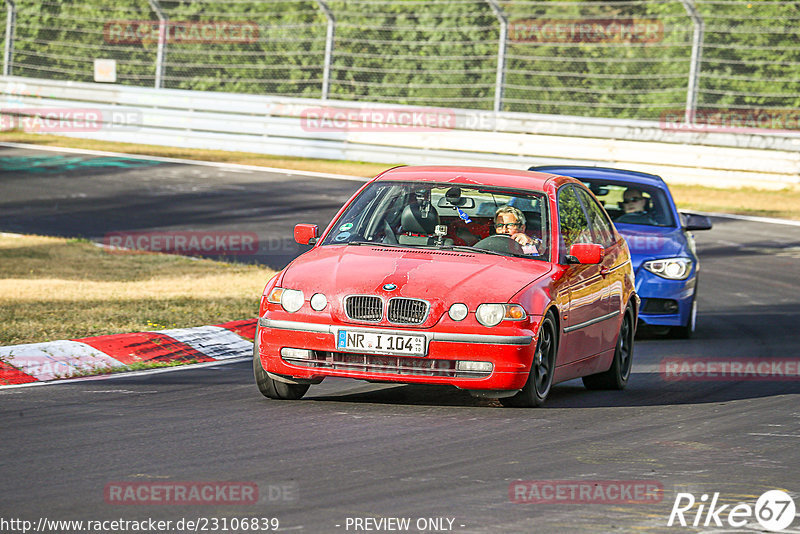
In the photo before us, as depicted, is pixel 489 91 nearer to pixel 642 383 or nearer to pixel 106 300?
pixel 106 300

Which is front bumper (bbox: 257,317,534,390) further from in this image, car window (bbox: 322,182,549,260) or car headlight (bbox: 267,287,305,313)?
car window (bbox: 322,182,549,260)

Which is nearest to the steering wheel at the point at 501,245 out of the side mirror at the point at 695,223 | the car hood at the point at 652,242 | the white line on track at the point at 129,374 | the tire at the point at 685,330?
the white line on track at the point at 129,374

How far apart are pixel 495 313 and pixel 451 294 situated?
11.0 inches

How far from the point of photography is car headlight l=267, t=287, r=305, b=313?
8.12 m

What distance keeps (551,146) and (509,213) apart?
1775 centimetres

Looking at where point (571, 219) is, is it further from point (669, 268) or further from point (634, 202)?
point (634, 202)

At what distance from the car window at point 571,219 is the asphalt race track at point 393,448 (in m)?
1.09

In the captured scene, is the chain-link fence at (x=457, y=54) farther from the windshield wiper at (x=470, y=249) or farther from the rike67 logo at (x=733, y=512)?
the rike67 logo at (x=733, y=512)

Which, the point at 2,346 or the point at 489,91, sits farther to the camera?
the point at 489,91

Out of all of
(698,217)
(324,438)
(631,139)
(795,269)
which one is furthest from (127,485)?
(631,139)

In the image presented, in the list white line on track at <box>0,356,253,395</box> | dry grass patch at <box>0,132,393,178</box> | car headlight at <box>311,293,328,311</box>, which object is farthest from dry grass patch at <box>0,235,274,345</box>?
dry grass patch at <box>0,132,393,178</box>

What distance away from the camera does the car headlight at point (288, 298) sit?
812 centimetres

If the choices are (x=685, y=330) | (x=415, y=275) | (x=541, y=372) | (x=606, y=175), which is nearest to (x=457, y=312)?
(x=415, y=275)

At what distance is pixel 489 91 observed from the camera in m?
30.0
